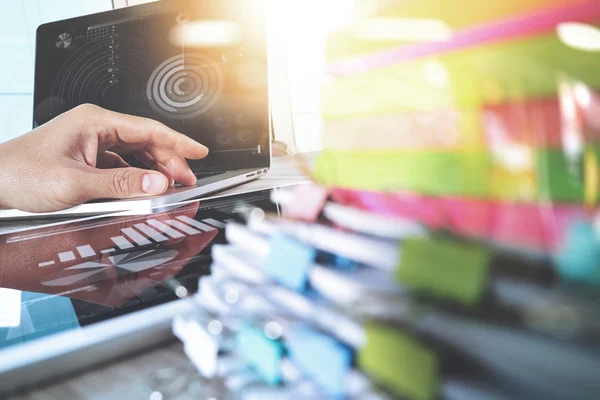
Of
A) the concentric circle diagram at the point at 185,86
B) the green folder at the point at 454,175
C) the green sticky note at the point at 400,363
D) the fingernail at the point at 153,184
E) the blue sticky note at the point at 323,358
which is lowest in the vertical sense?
the blue sticky note at the point at 323,358

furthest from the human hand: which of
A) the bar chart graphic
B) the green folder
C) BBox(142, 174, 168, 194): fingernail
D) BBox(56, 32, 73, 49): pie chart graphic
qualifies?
the green folder

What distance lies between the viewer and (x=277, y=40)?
57 cm

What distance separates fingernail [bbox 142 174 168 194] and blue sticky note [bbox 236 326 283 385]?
14.5 inches

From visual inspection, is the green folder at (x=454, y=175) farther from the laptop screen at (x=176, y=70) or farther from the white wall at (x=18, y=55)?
the white wall at (x=18, y=55)

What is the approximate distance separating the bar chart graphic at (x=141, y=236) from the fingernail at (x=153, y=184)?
0.09 metres

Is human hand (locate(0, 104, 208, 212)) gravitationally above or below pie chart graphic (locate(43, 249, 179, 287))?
above

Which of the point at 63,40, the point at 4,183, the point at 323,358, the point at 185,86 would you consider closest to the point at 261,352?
the point at 323,358

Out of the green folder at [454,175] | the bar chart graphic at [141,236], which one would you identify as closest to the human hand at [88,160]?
the bar chart graphic at [141,236]

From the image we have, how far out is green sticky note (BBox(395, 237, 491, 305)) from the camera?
0.39 ft

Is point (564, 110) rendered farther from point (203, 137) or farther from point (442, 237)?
point (203, 137)

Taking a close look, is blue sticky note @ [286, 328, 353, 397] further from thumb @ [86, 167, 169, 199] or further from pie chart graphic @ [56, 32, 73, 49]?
pie chart graphic @ [56, 32, 73, 49]

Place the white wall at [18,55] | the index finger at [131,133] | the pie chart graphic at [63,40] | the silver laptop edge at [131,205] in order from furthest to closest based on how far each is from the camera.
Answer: the white wall at [18,55], the pie chart graphic at [63,40], the index finger at [131,133], the silver laptop edge at [131,205]

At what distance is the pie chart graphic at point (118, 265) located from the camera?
0.31 metres

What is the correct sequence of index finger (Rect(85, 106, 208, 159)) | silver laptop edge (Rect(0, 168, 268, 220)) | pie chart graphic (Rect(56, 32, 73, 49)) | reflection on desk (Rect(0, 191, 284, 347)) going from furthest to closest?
pie chart graphic (Rect(56, 32, 73, 49)) < index finger (Rect(85, 106, 208, 159)) < silver laptop edge (Rect(0, 168, 268, 220)) < reflection on desk (Rect(0, 191, 284, 347))
